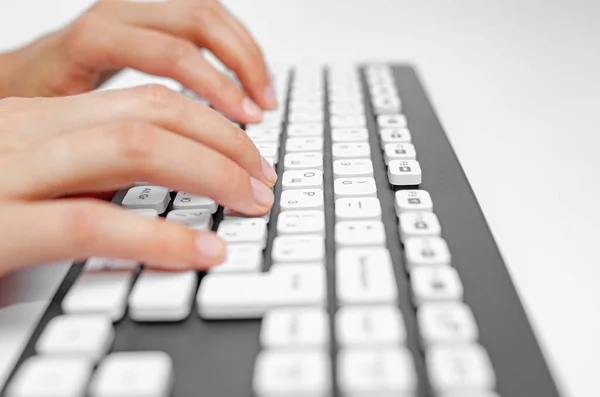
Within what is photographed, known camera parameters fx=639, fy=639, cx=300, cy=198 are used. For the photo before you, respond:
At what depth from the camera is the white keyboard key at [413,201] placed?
42 centimetres

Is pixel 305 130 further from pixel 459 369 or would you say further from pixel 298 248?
pixel 459 369

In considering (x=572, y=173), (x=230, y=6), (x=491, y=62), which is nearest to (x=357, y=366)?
(x=572, y=173)

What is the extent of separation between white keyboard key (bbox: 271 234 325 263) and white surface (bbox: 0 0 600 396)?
0.13 m

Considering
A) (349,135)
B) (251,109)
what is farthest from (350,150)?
(251,109)

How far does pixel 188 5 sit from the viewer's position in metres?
0.69

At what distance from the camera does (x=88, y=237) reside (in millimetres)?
352

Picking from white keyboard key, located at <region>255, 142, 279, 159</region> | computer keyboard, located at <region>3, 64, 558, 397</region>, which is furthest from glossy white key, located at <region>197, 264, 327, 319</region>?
white keyboard key, located at <region>255, 142, 279, 159</region>

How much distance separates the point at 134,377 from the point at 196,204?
0.18 meters

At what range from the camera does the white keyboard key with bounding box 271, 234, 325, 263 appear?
370mm

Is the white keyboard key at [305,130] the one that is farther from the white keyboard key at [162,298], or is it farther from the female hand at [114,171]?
the white keyboard key at [162,298]

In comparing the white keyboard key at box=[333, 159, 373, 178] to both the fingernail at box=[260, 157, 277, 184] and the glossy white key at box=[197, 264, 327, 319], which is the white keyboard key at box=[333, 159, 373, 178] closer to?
the fingernail at box=[260, 157, 277, 184]

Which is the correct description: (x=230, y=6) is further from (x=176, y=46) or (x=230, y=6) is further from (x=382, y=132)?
(x=382, y=132)

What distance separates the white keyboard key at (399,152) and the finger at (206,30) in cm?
19

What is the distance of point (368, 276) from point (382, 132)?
0.25 m
